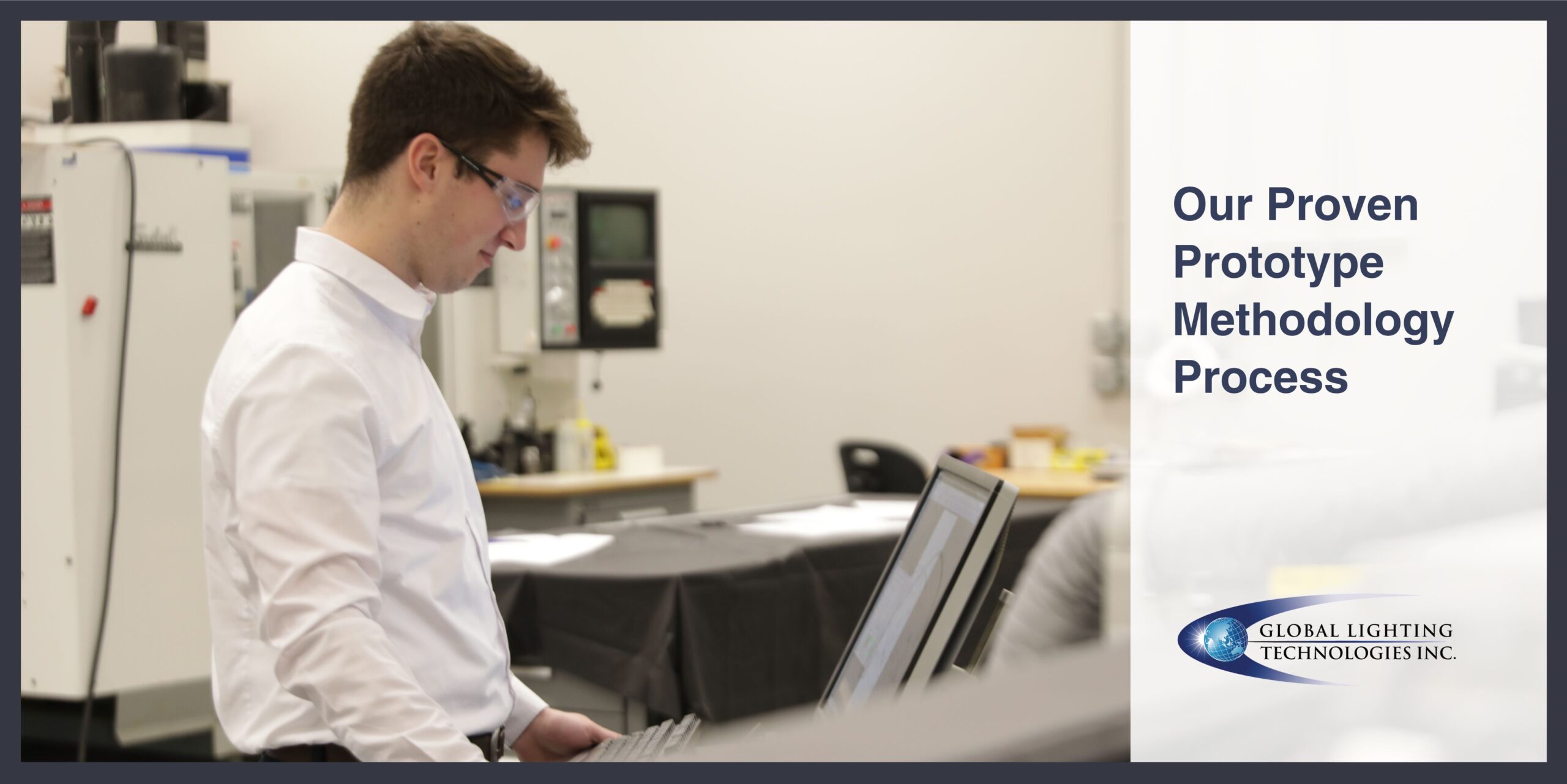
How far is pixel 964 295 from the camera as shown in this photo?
7.08m

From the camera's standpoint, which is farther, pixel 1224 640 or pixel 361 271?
pixel 361 271

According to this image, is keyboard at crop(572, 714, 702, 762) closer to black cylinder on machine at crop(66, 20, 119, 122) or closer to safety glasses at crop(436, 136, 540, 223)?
safety glasses at crop(436, 136, 540, 223)

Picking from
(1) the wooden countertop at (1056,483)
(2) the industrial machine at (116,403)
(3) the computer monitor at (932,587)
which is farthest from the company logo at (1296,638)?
(1) the wooden countertop at (1056,483)

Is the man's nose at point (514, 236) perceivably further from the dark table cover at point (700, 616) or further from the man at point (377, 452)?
the dark table cover at point (700, 616)

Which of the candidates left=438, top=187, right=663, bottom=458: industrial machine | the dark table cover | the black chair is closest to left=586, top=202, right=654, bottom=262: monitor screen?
left=438, top=187, right=663, bottom=458: industrial machine

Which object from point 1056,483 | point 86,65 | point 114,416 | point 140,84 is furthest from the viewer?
point 1056,483

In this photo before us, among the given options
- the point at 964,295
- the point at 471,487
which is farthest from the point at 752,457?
the point at 471,487

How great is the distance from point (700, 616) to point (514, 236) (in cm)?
161

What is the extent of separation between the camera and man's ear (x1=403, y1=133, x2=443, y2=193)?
4.42 feet

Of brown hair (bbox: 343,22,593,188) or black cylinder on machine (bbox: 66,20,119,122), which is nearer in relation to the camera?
brown hair (bbox: 343,22,593,188)

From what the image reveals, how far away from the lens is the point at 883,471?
18.6ft

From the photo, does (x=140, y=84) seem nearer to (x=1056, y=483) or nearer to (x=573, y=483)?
(x=573, y=483)

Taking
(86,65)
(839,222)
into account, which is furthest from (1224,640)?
(839,222)

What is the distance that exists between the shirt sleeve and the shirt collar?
0.49 feet
